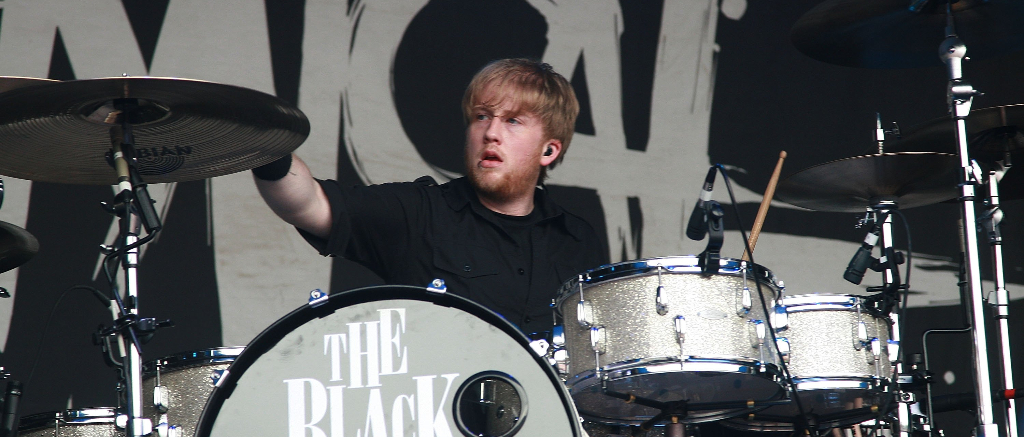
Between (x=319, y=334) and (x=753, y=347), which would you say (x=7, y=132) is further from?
(x=753, y=347)

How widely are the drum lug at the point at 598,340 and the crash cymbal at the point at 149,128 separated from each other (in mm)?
815

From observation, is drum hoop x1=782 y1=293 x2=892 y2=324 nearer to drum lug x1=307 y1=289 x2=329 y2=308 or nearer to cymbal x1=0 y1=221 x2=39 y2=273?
drum lug x1=307 y1=289 x2=329 y2=308

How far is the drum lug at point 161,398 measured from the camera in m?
2.70

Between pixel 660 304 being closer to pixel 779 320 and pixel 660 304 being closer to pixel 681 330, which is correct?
pixel 681 330

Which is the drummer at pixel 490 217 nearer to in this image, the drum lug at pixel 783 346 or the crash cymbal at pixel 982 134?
the drum lug at pixel 783 346

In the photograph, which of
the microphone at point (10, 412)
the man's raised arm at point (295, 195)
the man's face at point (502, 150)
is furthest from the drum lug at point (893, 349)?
the microphone at point (10, 412)

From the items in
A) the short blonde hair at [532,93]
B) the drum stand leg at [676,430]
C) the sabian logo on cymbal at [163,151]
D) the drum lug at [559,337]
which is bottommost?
the drum stand leg at [676,430]

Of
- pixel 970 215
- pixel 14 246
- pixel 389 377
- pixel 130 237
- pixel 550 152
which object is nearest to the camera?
pixel 389 377

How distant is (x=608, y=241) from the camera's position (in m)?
4.20

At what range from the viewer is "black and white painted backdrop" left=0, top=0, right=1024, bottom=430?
3791 millimetres

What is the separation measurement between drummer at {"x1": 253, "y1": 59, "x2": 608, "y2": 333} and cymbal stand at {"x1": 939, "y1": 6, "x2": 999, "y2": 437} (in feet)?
3.74

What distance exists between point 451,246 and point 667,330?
876 mm

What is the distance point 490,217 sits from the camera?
3125mm

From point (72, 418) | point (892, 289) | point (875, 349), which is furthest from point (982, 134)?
point (72, 418)
